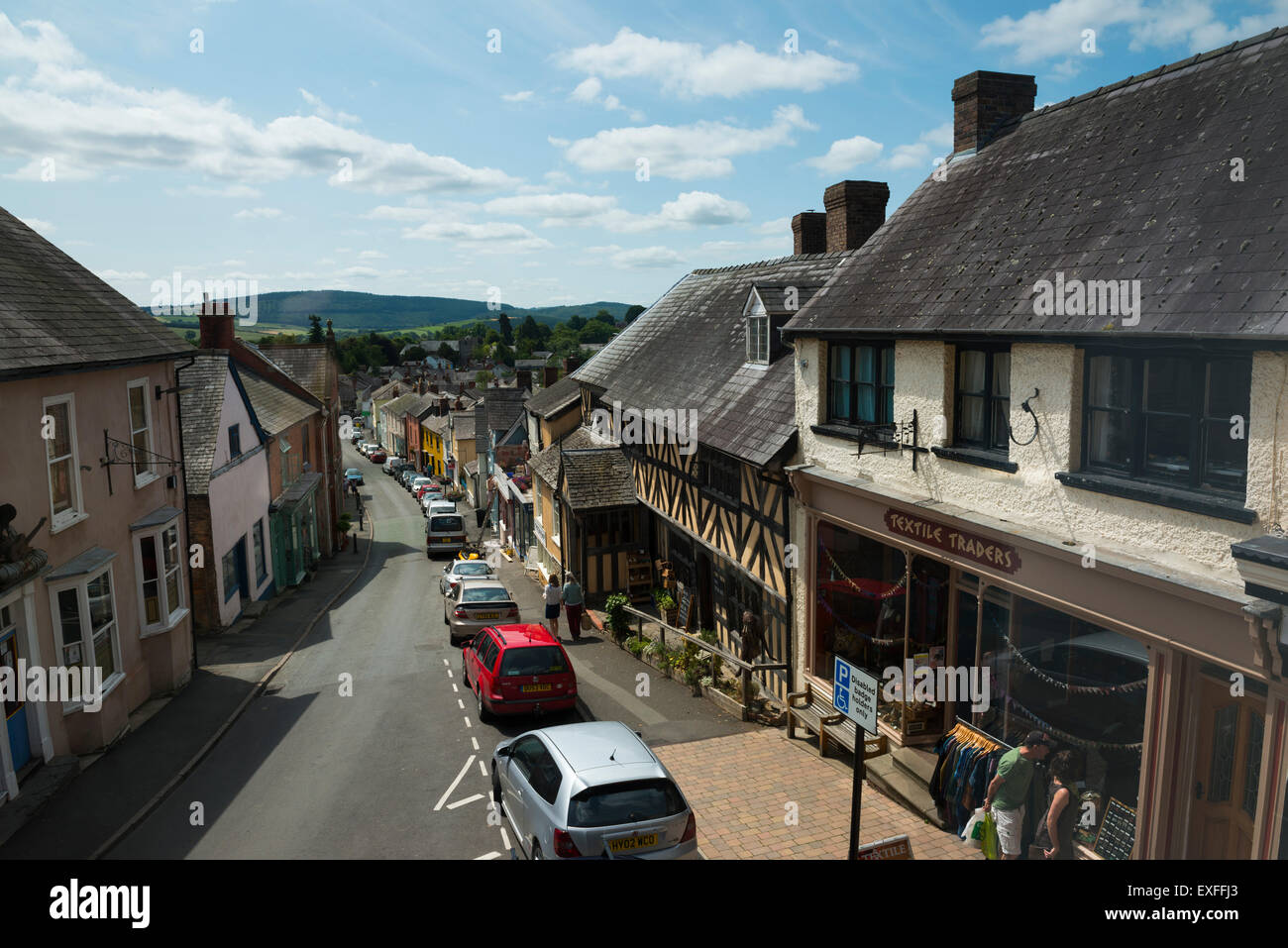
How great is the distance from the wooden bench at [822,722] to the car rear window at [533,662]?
403cm

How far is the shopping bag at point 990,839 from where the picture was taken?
30.8 ft

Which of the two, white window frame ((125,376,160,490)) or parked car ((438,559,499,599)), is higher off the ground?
white window frame ((125,376,160,490))

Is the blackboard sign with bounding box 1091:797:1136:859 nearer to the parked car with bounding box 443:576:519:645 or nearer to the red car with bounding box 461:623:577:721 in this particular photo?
the red car with bounding box 461:623:577:721

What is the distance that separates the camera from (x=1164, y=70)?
10.8m

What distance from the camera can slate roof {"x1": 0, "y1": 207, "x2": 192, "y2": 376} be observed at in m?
12.7

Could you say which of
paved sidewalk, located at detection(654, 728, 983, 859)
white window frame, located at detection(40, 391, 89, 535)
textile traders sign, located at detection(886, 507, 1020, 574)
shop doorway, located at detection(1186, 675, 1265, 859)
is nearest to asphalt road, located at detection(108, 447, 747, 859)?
paved sidewalk, located at detection(654, 728, 983, 859)

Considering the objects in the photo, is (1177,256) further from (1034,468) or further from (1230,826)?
(1230,826)

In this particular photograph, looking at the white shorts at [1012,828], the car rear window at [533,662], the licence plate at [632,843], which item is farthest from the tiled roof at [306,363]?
the white shorts at [1012,828]

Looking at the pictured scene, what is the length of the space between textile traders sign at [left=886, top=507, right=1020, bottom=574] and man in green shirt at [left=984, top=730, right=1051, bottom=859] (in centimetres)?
188

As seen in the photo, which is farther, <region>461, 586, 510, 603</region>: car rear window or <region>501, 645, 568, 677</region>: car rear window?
<region>461, 586, 510, 603</region>: car rear window

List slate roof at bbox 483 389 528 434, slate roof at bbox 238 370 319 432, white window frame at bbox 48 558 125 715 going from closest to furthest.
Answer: white window frame at bbox 48 558 125 715
slate roof at bbox 238 370 319 432
slate roof at bbox 483 389 528 434

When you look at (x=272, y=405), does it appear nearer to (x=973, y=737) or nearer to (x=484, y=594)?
(x=484, y=594)

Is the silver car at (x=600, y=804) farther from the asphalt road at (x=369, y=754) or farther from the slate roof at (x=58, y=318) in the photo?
the slate roof at (x=58, y=318)

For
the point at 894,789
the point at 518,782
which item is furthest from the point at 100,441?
the point at 894,789
